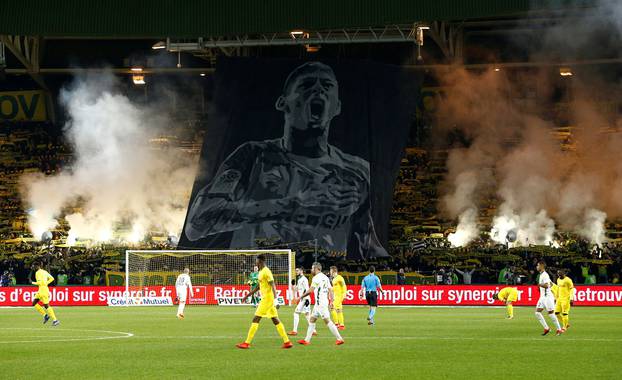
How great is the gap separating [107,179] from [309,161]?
47.9ft

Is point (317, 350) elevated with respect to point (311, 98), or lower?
lower

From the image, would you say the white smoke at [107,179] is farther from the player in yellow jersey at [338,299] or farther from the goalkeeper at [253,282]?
the player in yellow jersey at [338,299]

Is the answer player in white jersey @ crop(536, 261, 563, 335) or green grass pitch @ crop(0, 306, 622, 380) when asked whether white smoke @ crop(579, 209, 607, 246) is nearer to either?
green grass pitch @ crop(0, 306, 622, 380)

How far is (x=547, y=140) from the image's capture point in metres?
60.5

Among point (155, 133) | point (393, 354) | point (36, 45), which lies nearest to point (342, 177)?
point (155, 133)

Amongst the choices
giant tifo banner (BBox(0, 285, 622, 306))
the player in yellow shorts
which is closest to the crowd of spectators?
giant tifo banner (BBox(0, 285, 622, 306))

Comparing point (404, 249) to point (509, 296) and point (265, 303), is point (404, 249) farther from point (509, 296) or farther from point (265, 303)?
point (265, 303)

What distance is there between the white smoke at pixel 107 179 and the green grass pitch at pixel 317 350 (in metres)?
26.5

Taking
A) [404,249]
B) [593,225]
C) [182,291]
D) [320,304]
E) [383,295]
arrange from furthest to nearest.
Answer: [593,225]
[404,249]
[383,295]
[182,291]
[320,304]

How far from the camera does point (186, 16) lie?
162ft

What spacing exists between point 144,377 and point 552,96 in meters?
47.3

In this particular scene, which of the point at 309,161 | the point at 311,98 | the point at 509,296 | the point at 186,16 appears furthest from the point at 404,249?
the point at 509,296

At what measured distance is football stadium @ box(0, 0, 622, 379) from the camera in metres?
46.7

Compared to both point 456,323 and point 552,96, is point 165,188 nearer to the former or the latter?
point 552,96
